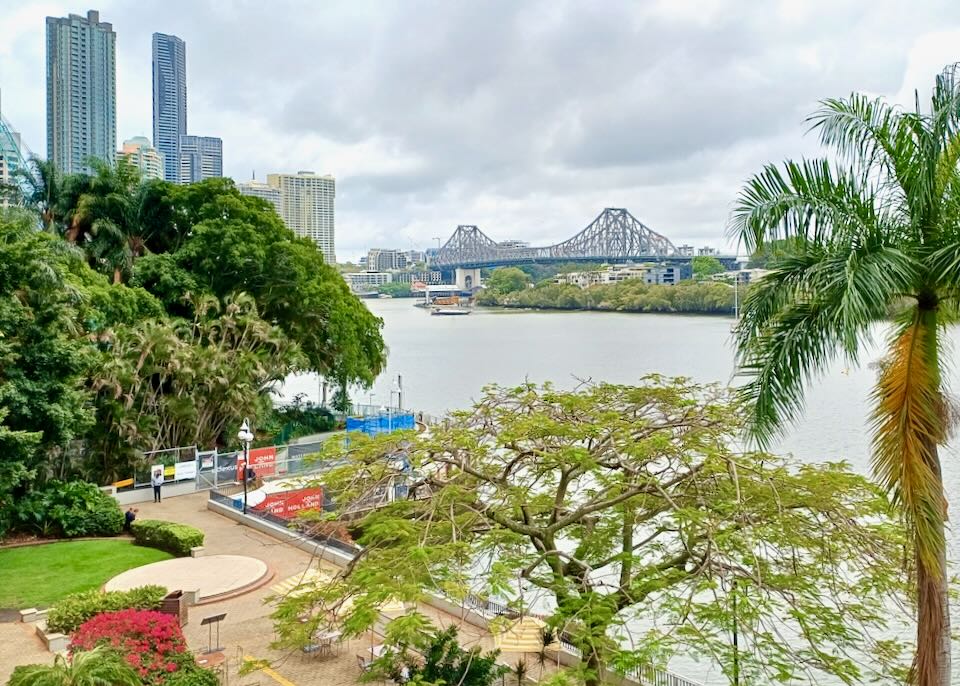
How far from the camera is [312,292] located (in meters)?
32.7

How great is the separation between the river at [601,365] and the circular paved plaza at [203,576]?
8.66 meters

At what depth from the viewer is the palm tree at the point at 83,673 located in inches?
381

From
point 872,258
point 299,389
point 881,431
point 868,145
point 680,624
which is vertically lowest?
point 299,389

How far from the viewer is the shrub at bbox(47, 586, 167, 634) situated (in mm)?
13586

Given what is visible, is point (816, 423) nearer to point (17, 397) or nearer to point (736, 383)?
point (736, 383)

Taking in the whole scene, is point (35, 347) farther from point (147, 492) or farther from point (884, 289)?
point (884, 289)

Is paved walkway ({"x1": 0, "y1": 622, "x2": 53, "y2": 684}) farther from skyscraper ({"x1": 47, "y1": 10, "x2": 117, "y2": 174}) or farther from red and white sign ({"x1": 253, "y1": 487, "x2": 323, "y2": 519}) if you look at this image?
skyscraper ({"x1": 47, "y1": 10, "x2": 117, "y2": 174})

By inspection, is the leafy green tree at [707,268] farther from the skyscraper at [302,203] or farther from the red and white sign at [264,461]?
the skyscraper at [302,203]

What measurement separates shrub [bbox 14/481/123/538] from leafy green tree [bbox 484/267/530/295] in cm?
10932

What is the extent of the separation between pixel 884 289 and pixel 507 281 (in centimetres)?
12446

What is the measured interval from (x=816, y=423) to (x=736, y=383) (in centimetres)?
975

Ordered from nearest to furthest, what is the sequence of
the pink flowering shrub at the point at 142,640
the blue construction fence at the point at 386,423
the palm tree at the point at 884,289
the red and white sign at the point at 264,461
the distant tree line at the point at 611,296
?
the palm tree at the point at 884,289, the pink flowering shrub at the point at 142,640, the red and white sign at the point at 264,461, the blue construction fence at the point at 386,423, the distant tree line at the point at 611,296

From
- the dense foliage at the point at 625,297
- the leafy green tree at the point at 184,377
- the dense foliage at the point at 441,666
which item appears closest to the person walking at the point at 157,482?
the leafy green tree at the point at 184,377

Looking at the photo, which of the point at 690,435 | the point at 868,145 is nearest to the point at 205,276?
the point at 690,435
